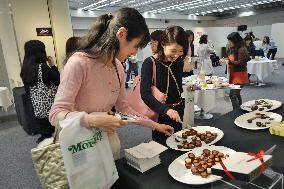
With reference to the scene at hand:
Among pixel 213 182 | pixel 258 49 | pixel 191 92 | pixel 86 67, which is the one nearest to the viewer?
pixel 213 182

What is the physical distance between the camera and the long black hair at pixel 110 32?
0.96 metres

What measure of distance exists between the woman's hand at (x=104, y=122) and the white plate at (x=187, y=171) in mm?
260

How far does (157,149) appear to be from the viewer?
3.29ft

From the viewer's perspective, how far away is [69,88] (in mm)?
933

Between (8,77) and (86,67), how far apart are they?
4.47 meters

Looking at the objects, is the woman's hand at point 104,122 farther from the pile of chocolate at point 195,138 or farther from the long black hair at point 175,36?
the long black hair at point 175,36

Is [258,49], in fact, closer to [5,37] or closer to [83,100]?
[5,37]

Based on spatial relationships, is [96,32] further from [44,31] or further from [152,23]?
[152,23]

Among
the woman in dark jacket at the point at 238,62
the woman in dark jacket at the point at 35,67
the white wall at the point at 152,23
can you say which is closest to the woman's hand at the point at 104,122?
the woman in dark jacket at the point at 35,67

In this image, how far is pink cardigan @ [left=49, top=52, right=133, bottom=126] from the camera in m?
0.94

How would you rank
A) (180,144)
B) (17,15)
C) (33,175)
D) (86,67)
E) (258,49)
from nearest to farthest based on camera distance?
(86,67) < (180,144) < (33,175) < (17,15) < (258,49)

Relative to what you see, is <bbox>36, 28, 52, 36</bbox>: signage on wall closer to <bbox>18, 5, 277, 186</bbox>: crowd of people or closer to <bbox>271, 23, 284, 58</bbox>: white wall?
<bbox>18, 5, 277, 186</bbox>: crowd of people

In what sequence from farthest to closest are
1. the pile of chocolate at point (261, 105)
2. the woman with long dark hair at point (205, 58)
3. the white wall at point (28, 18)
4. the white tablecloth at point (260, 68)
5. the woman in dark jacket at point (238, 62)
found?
the white tablecloth at point (260, 68), the woman with long dark hair at point (205, 58), the white wall at point (28, 18), the woman in dark jacket at point (238, 62), the pile of chocolate at point (261, 105)

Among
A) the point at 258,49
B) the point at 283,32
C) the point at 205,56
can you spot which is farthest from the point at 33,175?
the point at 283,32
